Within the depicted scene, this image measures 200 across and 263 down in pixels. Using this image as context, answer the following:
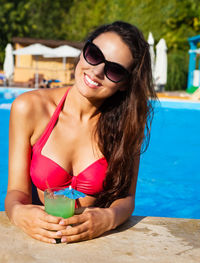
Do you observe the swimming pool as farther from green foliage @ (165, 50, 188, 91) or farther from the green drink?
green foliage @ (165, 50, 188, 91)

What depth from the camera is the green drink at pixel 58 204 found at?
5.35ft

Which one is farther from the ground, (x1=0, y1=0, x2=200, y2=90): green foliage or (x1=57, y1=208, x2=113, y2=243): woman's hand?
(x1=0, y1=0, x2=200, y2=90): green foliage

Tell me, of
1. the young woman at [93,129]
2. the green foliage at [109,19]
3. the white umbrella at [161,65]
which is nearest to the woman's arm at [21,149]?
the young woman at [93,129]

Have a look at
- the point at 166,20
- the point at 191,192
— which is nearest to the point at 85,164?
the point at 191,192

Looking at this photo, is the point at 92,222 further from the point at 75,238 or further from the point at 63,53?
the point at 63,53

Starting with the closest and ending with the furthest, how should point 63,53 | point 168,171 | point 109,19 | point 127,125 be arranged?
point 127,125
point 168,171
point 63,53
point 109,19

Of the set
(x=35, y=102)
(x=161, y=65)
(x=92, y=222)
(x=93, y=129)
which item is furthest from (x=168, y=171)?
(x=161, y=65)

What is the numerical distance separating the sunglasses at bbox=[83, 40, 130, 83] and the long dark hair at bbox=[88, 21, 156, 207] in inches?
4.4

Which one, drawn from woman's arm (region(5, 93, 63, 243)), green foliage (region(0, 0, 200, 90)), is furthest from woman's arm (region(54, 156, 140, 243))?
green foliage (region(0, 0, 200, 90))

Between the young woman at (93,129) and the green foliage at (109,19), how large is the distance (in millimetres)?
13681

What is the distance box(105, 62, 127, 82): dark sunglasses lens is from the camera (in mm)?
2031

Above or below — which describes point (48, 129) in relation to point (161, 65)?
below

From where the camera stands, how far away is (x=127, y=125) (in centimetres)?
219

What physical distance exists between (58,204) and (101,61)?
33.1 inches
